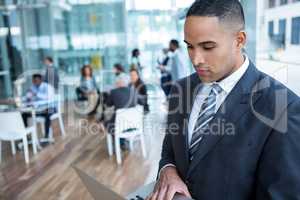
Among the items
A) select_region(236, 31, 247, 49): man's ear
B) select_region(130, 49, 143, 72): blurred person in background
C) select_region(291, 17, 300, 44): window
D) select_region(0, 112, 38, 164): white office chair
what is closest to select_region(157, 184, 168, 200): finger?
select_region(236, 31, 247, 49): man's ear

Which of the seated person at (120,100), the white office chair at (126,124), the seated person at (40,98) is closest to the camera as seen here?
the white office chair at (126,124)

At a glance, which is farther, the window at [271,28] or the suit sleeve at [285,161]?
the window at [271,28]

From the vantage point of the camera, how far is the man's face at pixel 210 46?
2.45ft

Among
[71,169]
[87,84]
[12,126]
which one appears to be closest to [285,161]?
[71,169]

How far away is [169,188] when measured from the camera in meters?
0.85

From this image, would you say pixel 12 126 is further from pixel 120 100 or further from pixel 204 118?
pixel 204 118

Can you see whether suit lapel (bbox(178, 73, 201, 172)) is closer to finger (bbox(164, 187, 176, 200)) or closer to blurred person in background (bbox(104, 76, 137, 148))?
finger (bbox(164, 187, 176, 200))

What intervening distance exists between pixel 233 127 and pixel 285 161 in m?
0.16

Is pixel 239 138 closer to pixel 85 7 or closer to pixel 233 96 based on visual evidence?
pixel 233 96

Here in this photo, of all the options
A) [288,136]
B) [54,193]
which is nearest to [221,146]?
[288,136]

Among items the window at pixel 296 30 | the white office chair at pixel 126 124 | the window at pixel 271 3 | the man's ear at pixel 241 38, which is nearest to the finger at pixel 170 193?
the man's ear at pixel 241 38

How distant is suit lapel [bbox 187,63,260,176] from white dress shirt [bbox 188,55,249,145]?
0.05 ft

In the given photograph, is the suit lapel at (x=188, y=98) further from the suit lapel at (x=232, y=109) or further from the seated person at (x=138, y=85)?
the seated person at (x=138, y=85)

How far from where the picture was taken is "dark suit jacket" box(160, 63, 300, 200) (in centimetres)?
66
